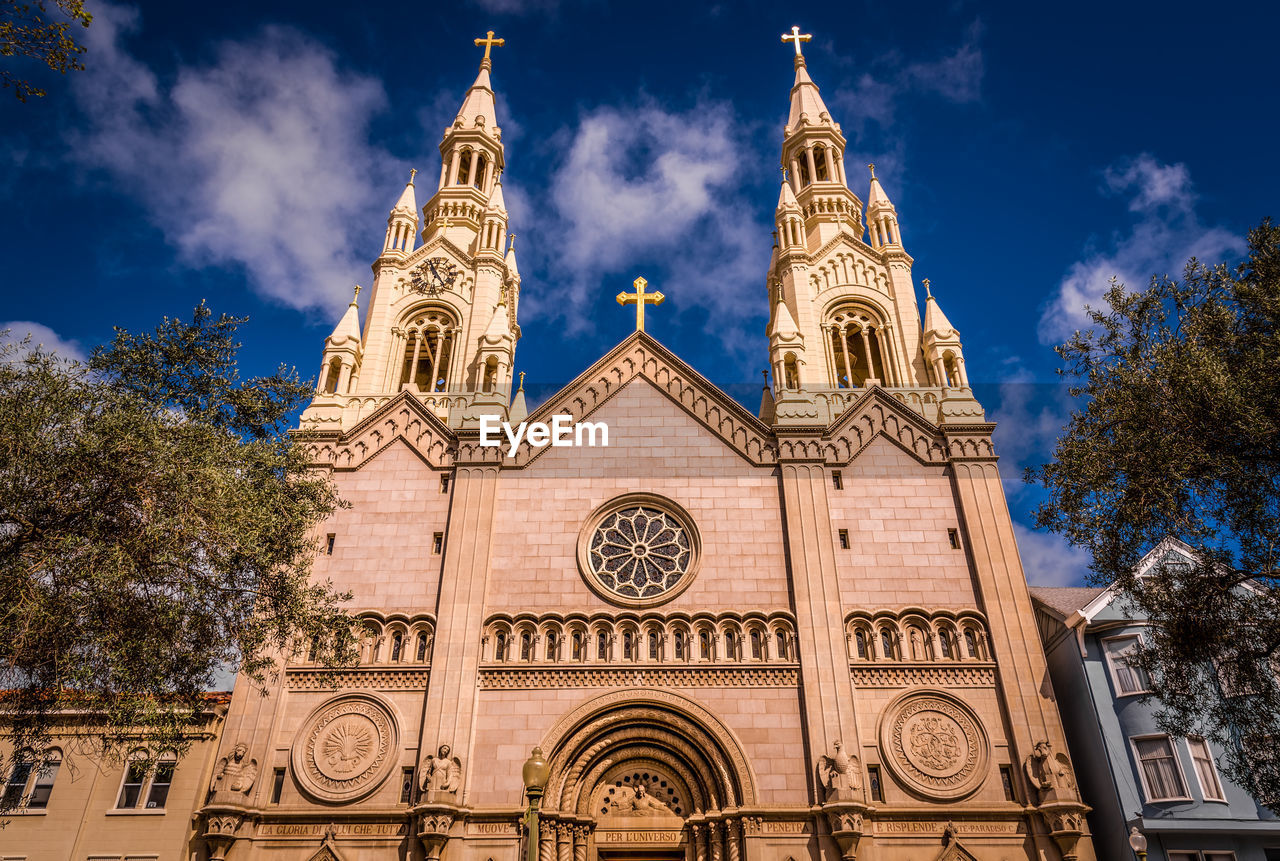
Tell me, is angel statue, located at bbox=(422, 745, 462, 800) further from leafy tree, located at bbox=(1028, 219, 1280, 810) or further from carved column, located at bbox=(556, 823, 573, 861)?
leafy tree, located at bbox=(1028, 219, 1280, 810)

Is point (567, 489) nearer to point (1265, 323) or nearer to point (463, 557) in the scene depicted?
point (463, 557)

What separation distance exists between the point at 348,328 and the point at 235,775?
17.6 m

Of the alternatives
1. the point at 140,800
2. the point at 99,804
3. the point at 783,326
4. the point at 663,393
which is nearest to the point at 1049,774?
the point at 663,393

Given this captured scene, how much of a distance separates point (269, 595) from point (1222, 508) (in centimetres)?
2124

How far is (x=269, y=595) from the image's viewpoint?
20016 millimetres

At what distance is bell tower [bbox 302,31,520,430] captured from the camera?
1262 inches

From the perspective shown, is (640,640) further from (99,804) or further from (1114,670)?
(99,804)

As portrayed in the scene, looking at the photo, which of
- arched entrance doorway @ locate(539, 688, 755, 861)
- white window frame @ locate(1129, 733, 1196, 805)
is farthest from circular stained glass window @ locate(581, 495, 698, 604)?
white window frame @ locate(1129, 733, 1196, 805)

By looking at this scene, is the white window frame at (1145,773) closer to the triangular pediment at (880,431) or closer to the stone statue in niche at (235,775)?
the triangular pediment at (880,431)

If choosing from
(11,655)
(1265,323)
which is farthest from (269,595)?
(1265,323)

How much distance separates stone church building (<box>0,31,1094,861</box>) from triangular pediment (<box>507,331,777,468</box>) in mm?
89

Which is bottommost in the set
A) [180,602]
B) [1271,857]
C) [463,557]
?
[1271,857]

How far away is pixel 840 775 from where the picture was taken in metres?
22.6

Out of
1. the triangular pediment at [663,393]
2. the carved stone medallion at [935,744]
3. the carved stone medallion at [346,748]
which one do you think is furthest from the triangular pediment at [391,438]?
the carved stone medallion at [935,744]
